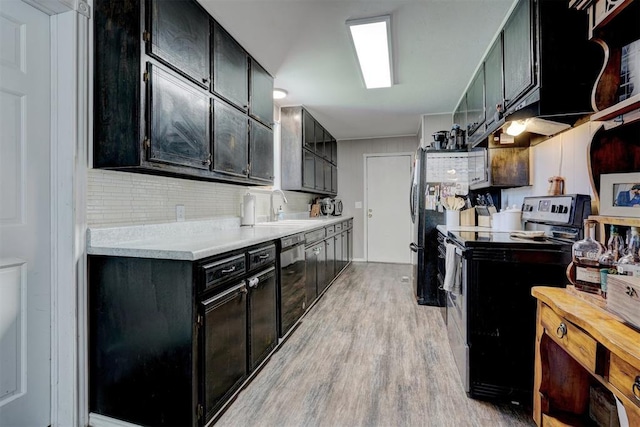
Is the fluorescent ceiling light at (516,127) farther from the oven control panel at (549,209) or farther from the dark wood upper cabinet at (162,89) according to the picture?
the dark wood upper cabinet at (162,89)

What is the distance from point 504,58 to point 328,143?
3.49 metres

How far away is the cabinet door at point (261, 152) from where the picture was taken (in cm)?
264

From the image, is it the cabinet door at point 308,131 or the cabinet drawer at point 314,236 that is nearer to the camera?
the cabinet drawer at point 314,236

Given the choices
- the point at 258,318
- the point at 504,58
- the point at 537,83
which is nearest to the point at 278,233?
the point at 258,318

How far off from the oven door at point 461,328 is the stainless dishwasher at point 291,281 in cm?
124

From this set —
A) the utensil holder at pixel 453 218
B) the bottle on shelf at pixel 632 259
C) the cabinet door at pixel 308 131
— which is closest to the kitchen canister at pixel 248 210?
the cabinet door at pixel 308 131

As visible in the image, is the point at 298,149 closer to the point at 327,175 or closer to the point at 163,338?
the point at 327,175

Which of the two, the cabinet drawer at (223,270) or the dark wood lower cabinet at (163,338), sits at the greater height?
the cabinet drawer at (223,270)

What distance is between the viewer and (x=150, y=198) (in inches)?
76.6

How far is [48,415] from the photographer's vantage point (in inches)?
59.2

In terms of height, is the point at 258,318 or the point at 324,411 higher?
the point at 258,318

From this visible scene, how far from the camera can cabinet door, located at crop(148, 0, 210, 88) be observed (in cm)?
161

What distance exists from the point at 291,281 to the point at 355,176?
3.83 metres

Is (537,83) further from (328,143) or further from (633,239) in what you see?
(328,143)
